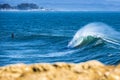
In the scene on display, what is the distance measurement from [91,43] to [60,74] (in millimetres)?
42602

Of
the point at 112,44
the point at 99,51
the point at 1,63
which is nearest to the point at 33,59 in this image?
the point at 1,63

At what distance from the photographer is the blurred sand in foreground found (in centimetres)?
920

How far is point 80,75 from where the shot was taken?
9242mm

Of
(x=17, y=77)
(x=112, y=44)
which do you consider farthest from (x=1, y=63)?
(x=17, y=77)

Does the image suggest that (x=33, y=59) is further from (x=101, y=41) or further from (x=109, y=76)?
(x=109, y=76)

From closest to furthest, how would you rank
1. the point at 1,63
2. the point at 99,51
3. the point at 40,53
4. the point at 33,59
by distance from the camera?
the point at 1,63
the point at 33,59
the point at 99,51
the point at 40,53

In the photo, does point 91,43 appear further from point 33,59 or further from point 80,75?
point 80,75

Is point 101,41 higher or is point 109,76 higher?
point 109,76

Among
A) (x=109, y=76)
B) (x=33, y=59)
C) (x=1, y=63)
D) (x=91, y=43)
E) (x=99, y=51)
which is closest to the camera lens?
(x=109, y=76)

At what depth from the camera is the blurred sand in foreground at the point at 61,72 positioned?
30.2 ft

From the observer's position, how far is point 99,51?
145 feet

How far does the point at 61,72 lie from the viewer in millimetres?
9297

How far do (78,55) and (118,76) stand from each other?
111 ft

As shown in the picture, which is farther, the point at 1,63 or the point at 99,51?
the point at 99,51
